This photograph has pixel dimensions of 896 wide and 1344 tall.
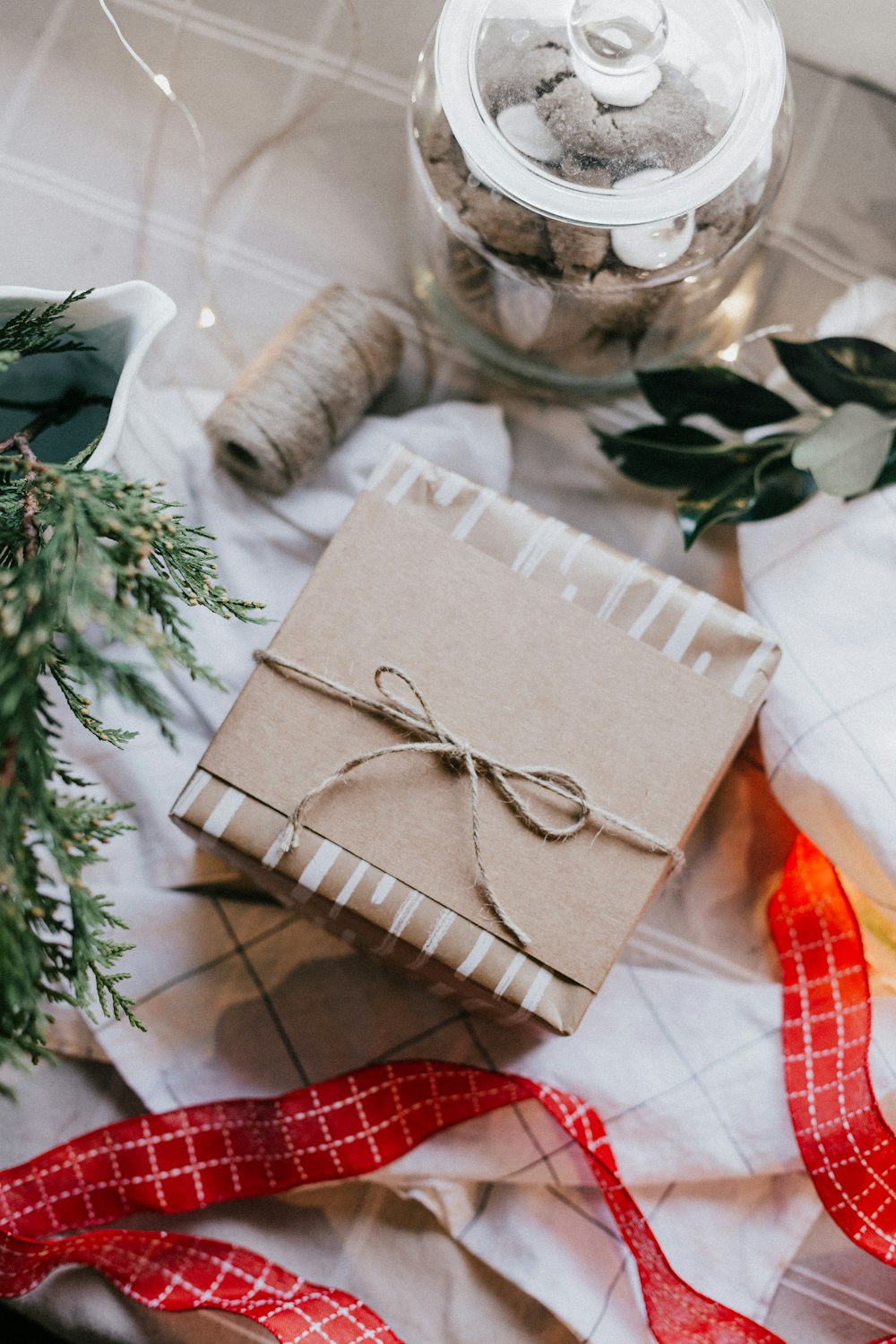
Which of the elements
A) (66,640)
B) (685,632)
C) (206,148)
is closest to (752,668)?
(685,632)

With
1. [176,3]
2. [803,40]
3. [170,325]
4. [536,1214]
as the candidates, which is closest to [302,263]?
[170,325]

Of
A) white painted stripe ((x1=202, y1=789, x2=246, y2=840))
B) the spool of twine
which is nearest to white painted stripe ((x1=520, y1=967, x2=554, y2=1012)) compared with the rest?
white painted stripe ((x1=202, y1=789, x2=246, y2=840))

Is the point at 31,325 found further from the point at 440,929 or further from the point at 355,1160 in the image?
the point at 355,1160

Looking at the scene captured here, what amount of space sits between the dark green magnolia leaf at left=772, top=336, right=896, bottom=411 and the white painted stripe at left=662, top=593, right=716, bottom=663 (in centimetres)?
24

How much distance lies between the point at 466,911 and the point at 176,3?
0.89m

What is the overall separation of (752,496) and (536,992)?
17.7 inches

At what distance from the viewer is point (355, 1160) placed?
856 millimetres

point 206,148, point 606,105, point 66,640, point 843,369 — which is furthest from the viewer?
point 206,148

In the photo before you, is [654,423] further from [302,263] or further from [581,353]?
[302,263]

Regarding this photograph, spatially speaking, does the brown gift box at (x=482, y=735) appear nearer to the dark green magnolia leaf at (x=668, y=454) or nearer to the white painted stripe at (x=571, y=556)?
the white painted stripe at (x=571, y=556)

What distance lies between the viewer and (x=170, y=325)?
38.6 inches

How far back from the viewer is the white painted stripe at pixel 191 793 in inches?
28.6

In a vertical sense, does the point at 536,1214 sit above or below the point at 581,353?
below

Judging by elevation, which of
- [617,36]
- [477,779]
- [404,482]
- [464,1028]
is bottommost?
[464,1028]
